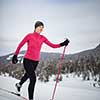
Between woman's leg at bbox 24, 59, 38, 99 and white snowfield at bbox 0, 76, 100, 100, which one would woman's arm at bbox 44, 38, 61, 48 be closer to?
woman's leg at bbox 24, 59, 38, 99

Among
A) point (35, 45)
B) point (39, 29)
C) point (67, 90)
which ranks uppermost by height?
point (39, 29)

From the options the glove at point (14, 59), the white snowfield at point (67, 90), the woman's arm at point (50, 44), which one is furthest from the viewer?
the glove at point (14, 59)

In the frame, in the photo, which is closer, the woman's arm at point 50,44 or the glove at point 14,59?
the woman's arm at point 50,44

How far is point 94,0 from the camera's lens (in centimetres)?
252

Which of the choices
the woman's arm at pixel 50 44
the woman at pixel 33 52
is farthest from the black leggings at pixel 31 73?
the woman's arm at pixel 50 44

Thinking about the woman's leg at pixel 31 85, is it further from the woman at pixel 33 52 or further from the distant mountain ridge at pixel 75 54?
the distant mountain ridge at pixel 75 54

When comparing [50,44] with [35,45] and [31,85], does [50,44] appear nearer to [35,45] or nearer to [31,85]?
[35,45]

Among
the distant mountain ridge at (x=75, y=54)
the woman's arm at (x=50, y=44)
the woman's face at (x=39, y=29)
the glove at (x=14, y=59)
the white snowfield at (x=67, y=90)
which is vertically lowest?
the white snowfield at (x=67, y=90)

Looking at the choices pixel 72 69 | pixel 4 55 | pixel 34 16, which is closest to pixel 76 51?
pixel 72 69

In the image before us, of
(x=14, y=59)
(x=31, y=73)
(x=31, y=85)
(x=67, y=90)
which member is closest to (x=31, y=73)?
(x=31, y=73)

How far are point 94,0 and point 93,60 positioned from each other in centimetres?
57

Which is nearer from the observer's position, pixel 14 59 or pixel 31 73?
pixel 31 73

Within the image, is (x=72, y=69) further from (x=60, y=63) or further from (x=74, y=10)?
(x=74, y=10)

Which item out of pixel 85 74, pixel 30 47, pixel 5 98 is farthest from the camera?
pixel 5 98
